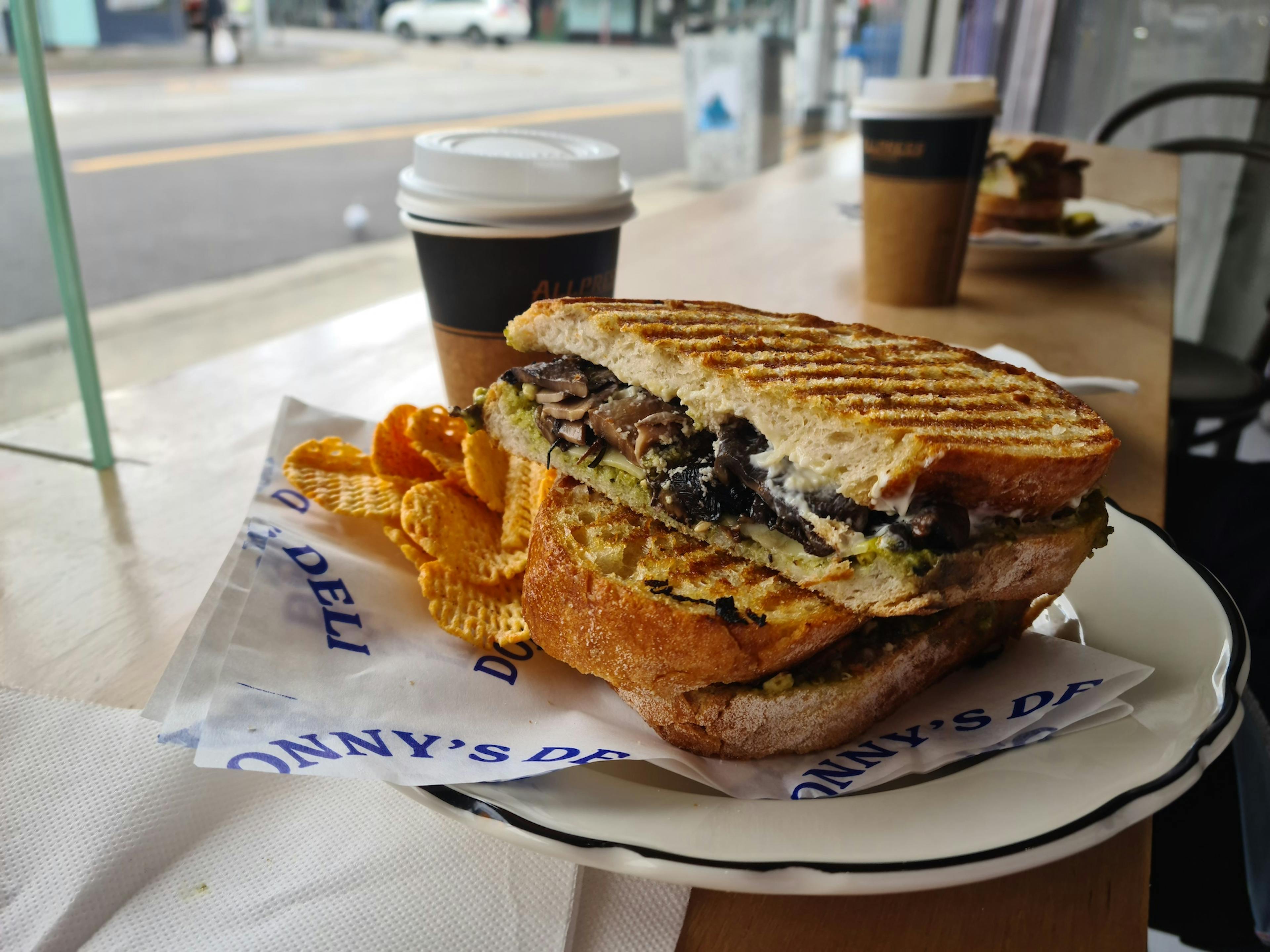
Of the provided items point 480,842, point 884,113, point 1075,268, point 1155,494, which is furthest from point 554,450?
point 1075,268

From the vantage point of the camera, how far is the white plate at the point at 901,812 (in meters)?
0.61

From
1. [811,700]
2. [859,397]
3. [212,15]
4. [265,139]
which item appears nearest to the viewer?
[811,700]

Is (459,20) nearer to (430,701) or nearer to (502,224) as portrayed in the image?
(502,224)

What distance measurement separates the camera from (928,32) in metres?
4.75

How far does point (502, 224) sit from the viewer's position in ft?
3.89

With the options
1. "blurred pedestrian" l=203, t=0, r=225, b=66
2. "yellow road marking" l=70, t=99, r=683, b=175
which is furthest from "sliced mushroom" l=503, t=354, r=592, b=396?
"blurred pedestrian" l=203, t=0, r=225, b=66

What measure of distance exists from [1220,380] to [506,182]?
218 centimetres

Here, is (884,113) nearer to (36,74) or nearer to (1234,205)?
(36,74)

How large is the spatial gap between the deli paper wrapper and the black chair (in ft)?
5.25

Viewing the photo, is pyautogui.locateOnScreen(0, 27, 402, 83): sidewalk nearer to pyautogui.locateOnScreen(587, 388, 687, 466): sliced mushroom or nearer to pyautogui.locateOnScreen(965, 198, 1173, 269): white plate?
pyautogui.locateOnScreen(965, 198, 1173, 269): white plate

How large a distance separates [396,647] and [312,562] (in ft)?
0.49

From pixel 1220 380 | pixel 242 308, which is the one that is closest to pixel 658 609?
pixel 1220 380

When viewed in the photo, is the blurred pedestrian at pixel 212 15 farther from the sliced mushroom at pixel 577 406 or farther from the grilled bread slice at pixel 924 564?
the grilled bread slice at pixel 924 564

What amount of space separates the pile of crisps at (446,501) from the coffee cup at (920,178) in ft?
3.40
